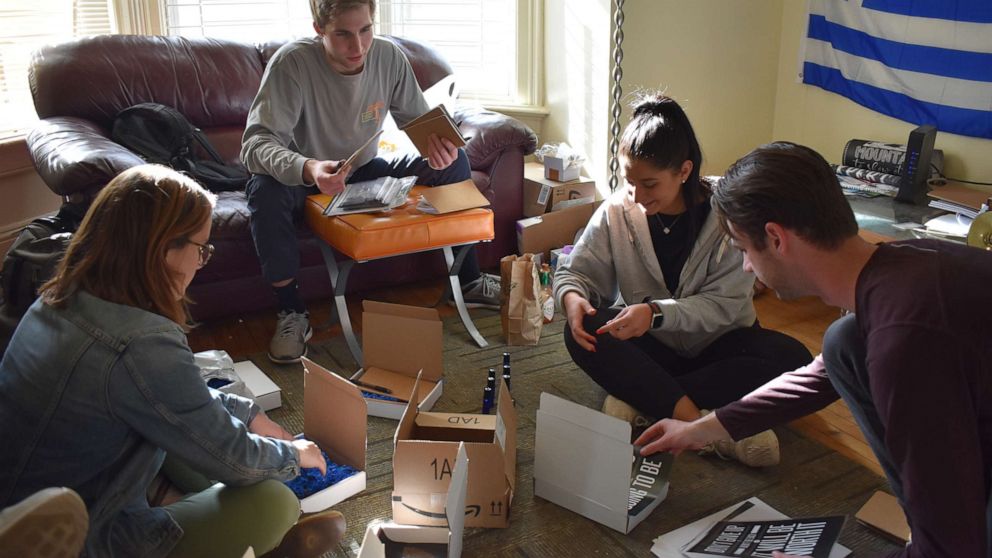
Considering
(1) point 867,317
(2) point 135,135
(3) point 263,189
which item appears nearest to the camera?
(1) point 867,317

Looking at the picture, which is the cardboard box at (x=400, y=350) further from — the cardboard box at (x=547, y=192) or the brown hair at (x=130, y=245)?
the cardboard box at (x=547, y=192)

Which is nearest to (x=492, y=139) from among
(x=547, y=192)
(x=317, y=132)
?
(x=547, y=192)

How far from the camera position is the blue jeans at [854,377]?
52.4 inches

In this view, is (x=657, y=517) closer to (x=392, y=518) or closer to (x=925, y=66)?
(x=392, y=518)

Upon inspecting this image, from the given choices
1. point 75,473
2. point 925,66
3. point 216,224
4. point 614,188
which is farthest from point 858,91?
point 75,473

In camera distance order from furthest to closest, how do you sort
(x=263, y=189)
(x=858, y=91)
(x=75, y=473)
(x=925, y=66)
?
(x=858, y=91) < (x=925, y=66) < (x=263, y=189) < (x=75, y=473)

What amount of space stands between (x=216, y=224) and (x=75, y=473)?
1.49 metres

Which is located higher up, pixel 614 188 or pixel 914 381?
pixel 914 381

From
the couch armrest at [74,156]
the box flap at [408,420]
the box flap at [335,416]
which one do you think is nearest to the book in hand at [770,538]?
the box flap at [408,420]

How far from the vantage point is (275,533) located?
1.55 m

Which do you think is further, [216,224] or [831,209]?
[216,224]

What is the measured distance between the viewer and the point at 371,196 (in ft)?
8.66

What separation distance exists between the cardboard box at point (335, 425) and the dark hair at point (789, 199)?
35.2 inches

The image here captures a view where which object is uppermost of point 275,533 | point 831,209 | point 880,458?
point 831,209
